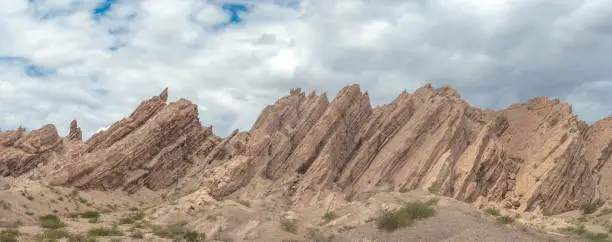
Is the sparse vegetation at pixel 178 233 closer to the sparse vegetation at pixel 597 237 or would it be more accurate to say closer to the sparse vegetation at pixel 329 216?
→ the sparse vegetation at pixel 329 216

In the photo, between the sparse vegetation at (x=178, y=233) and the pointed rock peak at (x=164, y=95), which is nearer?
the sparse vegetation at (x=178, y=233)

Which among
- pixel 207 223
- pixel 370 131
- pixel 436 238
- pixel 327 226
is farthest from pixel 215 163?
pixel 436 238

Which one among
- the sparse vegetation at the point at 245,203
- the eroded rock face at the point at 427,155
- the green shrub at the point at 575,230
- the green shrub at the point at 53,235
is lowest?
the green shrub at the point at 53,235

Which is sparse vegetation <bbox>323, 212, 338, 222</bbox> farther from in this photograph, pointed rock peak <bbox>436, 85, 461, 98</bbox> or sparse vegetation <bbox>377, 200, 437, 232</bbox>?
pointed rock peak <bbox>436, 85, 461, 98</bbox>

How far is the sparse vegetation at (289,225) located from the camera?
35622 mm

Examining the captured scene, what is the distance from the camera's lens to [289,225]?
36406mm

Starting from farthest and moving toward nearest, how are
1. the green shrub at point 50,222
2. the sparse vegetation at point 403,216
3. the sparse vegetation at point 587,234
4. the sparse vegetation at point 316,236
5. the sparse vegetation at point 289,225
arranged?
the green shrub at point 50,222 → the sparse vegetation at point 289,225 → the sparse vegetation at point 316,236 → the sparse vegetation at point 587,234 → the sparse vegetation at point 403,216

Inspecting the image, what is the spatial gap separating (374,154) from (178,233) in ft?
88.8

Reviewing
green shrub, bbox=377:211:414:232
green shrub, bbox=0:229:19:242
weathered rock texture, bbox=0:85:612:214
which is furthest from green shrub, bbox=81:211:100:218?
green shrub, bbox=377:211:414:232

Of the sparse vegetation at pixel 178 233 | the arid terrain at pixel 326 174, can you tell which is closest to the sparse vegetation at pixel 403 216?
the arid terrain at pixel 326 174

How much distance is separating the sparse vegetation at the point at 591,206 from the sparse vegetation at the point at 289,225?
1044 inches

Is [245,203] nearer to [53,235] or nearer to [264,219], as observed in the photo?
[264,219]

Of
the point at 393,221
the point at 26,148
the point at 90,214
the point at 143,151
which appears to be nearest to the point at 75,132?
the point at 26,148

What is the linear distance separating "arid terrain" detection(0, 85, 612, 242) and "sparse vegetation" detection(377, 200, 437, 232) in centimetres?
19
